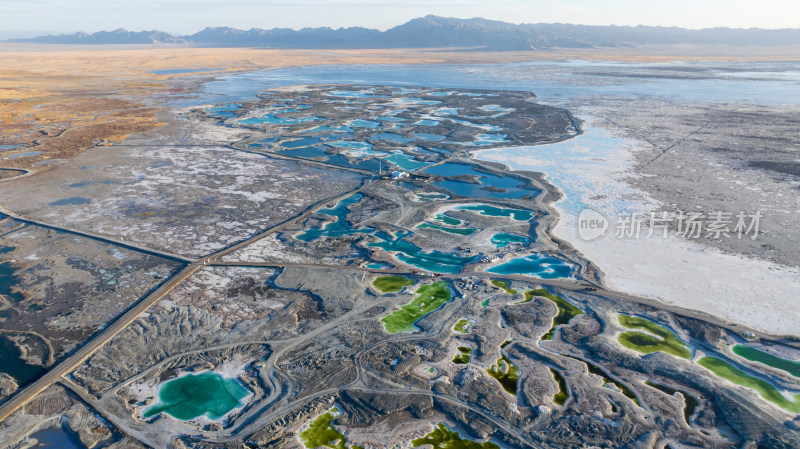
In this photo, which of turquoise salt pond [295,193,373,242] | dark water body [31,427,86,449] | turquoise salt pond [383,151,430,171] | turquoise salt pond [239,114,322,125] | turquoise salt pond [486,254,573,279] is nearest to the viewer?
dark water body [31,427,86,449]

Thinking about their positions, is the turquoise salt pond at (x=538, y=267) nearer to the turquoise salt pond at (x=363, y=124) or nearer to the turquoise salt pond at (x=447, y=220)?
the turquoise salt pond at (x=447, y=220)

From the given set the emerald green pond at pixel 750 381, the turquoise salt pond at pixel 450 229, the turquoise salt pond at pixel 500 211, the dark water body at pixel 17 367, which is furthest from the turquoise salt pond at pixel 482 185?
the dark water body at pixel 17 367

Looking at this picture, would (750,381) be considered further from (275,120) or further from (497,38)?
(497,38)

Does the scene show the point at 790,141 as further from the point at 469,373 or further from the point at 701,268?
the point at 469,373

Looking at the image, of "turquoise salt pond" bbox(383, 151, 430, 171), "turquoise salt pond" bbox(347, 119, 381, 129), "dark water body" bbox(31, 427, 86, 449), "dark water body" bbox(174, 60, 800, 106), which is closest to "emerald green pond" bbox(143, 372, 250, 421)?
"dark water body" bbox(31, 427, 86, 449)

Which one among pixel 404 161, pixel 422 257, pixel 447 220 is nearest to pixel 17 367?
pixel 422 257

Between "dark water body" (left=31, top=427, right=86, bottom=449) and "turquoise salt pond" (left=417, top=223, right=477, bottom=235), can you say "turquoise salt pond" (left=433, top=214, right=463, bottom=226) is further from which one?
"dark water body" (left=31, top=427, right=86, bottom=449)

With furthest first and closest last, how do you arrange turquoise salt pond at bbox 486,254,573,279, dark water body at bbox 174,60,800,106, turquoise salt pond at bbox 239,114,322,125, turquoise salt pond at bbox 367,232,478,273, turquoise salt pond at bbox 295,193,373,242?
dark water body at bbox 174,60,800,106
turquoise salt pond at bbox 239,114,322,125
turquoise salt pond at bbox 295,193,373,242
turquoise salt pond at bbox 367,232,478,273
turquoise salt pond at bbox 486,254,573,279
